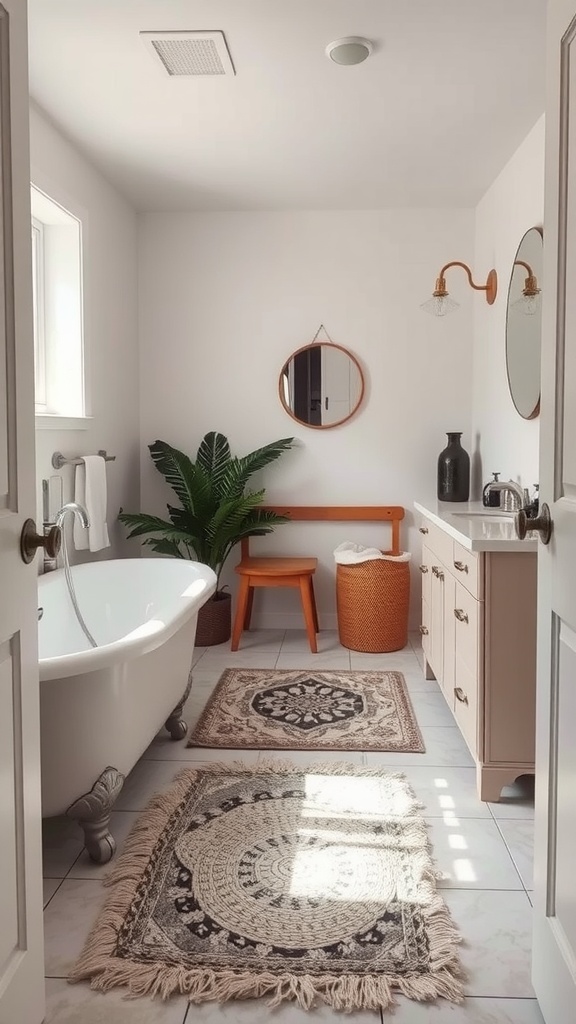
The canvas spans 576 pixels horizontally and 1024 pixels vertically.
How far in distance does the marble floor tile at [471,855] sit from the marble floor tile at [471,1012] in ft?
1.36

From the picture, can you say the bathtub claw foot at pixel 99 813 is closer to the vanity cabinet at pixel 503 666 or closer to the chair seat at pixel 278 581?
the vanity cabinet at pixel 503 666

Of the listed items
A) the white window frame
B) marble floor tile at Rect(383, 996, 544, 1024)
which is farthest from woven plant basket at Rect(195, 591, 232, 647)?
marble floor tile at Rect(383, 996, 544, 1024)

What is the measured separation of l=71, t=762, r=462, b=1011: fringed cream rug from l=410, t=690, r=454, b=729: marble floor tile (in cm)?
57

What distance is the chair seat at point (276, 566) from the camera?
4.07 meters

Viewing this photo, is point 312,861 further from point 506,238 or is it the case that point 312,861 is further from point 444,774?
point 506,238

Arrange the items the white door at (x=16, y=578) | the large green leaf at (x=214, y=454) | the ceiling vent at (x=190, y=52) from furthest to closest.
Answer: the large green leaf at (x=214, y=454)
the ceiling vent at (x=190, y=52)
the white door at (x=16, y=578)

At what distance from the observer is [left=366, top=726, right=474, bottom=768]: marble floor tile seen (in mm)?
2691

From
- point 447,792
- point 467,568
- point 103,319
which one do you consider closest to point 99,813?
point 447,792

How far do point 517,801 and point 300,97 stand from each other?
8.53 ft

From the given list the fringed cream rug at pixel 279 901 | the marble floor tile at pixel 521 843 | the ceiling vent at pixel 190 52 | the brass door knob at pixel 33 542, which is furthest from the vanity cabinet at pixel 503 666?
the ceiling vent at pixel 190 52

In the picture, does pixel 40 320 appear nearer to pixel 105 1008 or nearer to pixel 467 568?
pixel 467 568

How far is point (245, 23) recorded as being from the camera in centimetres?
243

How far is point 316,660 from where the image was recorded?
396 cm

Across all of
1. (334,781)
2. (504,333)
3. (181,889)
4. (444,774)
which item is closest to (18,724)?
(181,889)
